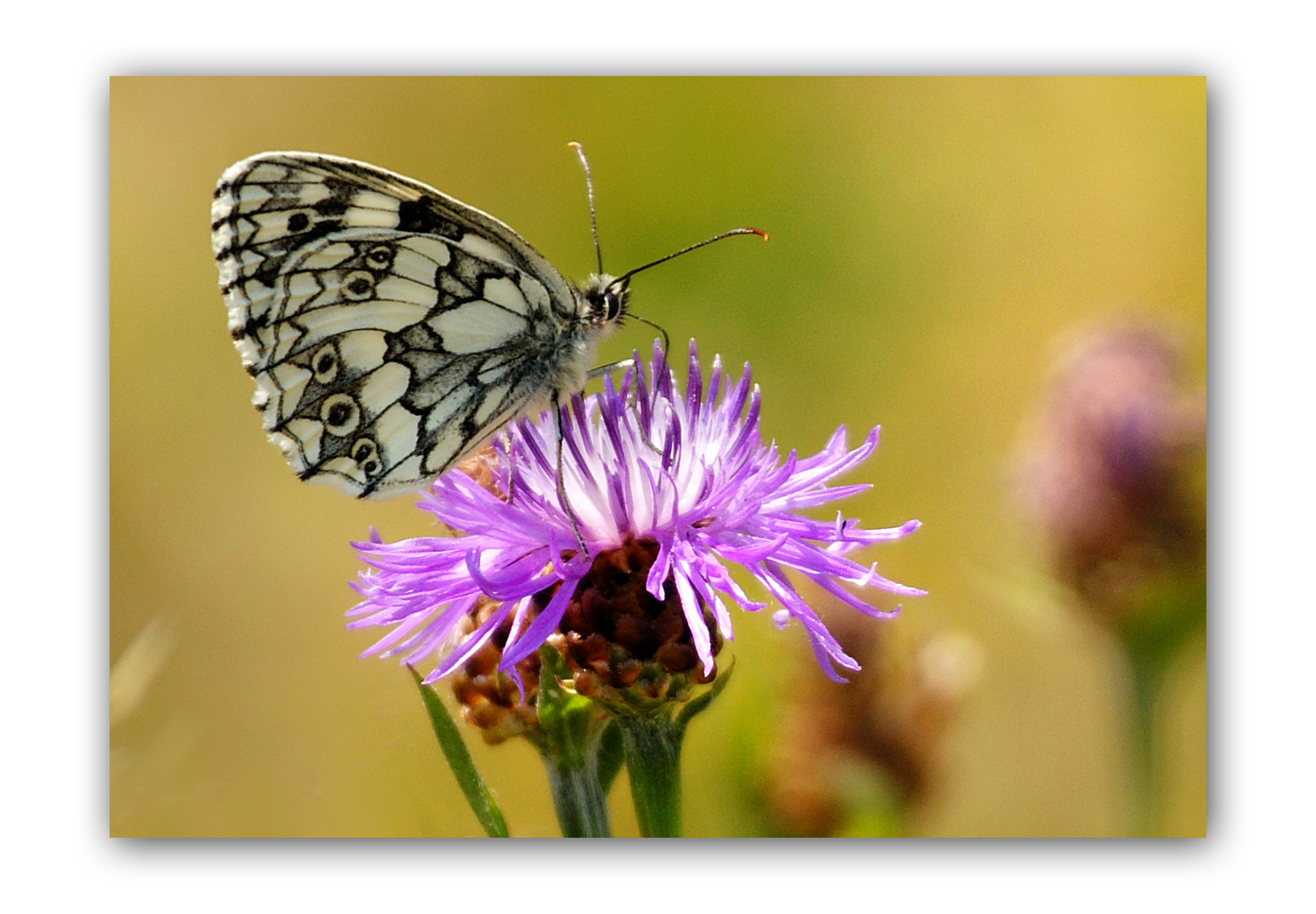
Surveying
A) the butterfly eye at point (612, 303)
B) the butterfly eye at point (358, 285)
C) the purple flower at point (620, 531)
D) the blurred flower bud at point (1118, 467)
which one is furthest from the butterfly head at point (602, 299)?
the blurred flower bud at point (1118, 467)

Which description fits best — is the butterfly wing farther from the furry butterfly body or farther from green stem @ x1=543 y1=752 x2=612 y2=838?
green stem @ x1=543 y1=752 x2=612 y2=838

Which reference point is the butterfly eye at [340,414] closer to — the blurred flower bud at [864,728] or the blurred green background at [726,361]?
the blurred green background at [726,361]

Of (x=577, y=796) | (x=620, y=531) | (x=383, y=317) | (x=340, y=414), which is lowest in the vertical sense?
(x=577, y=796)

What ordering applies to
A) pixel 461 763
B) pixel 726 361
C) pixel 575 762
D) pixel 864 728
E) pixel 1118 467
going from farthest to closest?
pixel 726 361 → pixel 1118 467 → pixel 864 728 → pixel 575 762 → pixel 461 763

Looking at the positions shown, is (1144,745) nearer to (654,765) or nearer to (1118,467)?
(1118,467)

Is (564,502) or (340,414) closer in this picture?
(564,502)

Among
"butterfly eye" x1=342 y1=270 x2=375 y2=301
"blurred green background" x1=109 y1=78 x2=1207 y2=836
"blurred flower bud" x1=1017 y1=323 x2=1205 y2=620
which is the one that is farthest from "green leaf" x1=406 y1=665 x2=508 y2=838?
"blurred flower bud" x1=1017 y1=323 x2=1205 y2=620

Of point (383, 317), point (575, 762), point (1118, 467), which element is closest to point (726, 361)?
point (1118, 467)
